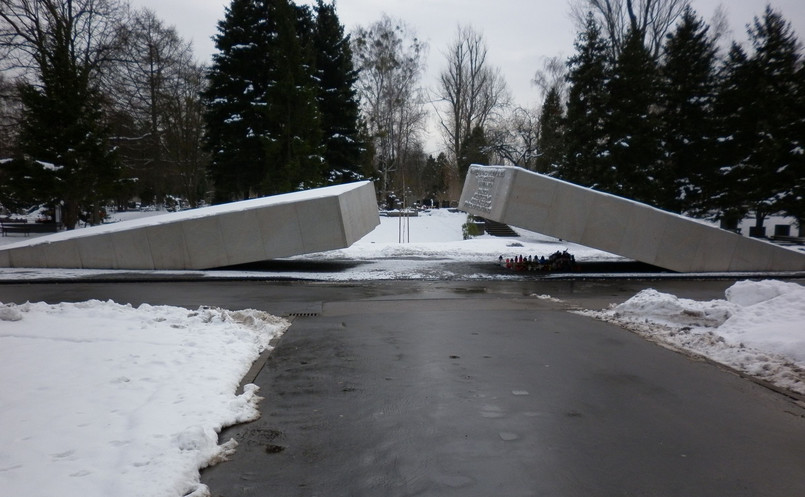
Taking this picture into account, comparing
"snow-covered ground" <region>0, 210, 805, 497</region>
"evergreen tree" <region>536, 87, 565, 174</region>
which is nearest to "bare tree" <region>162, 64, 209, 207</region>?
"evergreen tree" <region>536, 87, 565, 174</region>

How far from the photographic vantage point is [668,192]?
30.8 metres

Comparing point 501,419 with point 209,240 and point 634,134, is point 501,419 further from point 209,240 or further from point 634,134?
point 634,134

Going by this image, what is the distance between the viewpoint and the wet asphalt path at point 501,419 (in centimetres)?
399

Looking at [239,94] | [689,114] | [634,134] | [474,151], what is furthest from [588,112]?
[239,94]

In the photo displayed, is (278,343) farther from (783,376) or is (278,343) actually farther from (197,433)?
(783,376)

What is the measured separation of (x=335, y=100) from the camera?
40.4m

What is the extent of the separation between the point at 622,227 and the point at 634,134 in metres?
15.4

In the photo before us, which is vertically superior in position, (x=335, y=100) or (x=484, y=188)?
(x=335, y=100)

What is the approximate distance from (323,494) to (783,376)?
5.74 metres

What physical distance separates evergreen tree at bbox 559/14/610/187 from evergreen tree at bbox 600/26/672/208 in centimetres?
59

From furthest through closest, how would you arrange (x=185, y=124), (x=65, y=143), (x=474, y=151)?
(x=474, y=151)
(x=185, y=124)
(x=65, y=143)

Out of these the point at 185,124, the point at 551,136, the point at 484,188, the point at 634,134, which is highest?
the point at 185,124

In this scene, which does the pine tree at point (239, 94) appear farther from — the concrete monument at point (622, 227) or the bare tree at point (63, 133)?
the concrete monument at point (622, 227)

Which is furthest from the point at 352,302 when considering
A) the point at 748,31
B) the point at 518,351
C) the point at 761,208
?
the point at 748,31
